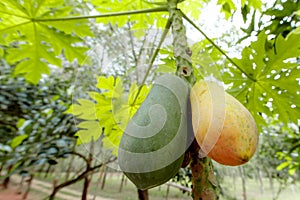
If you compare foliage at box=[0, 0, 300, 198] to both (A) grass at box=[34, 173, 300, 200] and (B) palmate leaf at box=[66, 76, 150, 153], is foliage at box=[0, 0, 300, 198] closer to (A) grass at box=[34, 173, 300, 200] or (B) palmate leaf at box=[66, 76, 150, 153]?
(B) palmate leaf at box=[66, 76, 150, 153]

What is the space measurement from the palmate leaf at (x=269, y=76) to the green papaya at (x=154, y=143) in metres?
0.38

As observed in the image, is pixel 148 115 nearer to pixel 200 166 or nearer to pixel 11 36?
pixel 200 166

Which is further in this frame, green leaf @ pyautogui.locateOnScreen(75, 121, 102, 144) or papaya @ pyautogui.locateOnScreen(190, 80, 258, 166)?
green leaf @ pyautogui.locateOnScreen(75, 121, 102, 144)

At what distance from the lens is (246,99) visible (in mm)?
960

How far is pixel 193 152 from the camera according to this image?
1.62 ft

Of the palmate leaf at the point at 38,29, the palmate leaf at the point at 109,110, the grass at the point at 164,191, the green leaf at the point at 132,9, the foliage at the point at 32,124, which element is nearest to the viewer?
the palmate leaf at the point at 109,110

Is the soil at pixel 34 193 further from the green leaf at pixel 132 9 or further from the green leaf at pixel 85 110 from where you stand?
the green leaf at pixel 85 110

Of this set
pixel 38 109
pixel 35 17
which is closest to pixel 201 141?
pixel 35 17

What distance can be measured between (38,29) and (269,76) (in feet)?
2.69

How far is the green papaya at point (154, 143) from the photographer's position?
1.41 feet

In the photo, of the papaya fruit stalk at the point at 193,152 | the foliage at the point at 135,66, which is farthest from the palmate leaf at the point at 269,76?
the papaya fruit stalk at the point at 193,152

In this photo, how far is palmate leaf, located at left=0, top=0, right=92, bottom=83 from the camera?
0.91 m

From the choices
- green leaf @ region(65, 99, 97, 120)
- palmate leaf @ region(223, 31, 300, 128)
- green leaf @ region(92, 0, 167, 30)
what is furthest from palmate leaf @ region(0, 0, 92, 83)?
palmate leaf @ region(223, 31, 300, 128)

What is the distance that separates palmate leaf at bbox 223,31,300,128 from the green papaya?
378 millimetres
